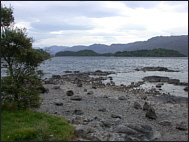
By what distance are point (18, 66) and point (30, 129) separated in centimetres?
634

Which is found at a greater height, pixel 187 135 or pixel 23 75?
pixel 23 75

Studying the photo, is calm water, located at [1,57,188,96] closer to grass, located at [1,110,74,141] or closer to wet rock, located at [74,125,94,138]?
grass, located at [1,110,74,141]

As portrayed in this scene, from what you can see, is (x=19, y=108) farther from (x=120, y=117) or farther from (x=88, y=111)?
(x=120, y=117)

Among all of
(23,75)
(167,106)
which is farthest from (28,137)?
(167,106)

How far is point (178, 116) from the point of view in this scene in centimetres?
1490

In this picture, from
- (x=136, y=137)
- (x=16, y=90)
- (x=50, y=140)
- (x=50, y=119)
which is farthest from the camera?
(x=16, y=90)

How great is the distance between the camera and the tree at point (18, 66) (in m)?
12.2

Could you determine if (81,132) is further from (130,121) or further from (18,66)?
(18,66)

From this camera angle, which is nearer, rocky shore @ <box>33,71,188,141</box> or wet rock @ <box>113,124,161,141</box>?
rocky shore @ <box>33,71,188,141</box>

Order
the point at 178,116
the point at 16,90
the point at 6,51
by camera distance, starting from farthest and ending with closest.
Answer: the point at 178,116 → the point at 6,51 → the point at 16,90

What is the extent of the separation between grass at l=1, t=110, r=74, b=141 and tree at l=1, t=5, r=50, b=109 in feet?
5.03

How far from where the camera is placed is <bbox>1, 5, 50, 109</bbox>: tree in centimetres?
1216

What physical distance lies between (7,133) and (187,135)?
35.2 feet

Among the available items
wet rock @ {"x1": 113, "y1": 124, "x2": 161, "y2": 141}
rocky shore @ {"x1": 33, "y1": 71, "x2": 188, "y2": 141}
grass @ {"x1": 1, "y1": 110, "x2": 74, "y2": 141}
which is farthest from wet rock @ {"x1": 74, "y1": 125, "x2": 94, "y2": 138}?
wet rock @ {"x1": 113, "y1": 124, "x2": 161, "y2": 141}
